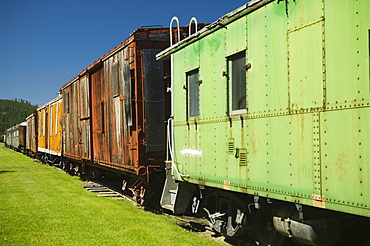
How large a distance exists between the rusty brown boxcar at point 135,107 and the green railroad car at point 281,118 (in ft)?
7.99

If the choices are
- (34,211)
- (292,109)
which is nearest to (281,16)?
(292,109)

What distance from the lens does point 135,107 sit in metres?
11.2

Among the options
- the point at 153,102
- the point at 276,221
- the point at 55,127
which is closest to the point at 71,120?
the point at 55,127

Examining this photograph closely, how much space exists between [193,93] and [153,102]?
300 centimetres

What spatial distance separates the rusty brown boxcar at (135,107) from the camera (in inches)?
437

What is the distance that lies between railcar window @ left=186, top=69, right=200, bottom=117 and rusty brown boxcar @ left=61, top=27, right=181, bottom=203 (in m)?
2.14

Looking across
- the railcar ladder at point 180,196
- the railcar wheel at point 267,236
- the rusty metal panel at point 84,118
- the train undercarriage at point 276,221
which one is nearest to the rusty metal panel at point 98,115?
the rusty metal panel at point 84,118

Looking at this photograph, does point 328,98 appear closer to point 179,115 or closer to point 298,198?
point 298,198

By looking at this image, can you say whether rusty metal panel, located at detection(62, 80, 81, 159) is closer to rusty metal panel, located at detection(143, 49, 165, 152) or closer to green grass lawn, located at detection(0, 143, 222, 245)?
green grass lawn, located at detection(0, 143, 222, 245)

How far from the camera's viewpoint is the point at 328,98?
4.78 meters

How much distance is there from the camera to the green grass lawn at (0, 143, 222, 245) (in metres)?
8.08

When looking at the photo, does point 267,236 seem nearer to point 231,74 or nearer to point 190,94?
point 231,74

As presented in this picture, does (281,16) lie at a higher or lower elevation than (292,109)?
higher

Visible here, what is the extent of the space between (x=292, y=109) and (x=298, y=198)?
108 centimetres
